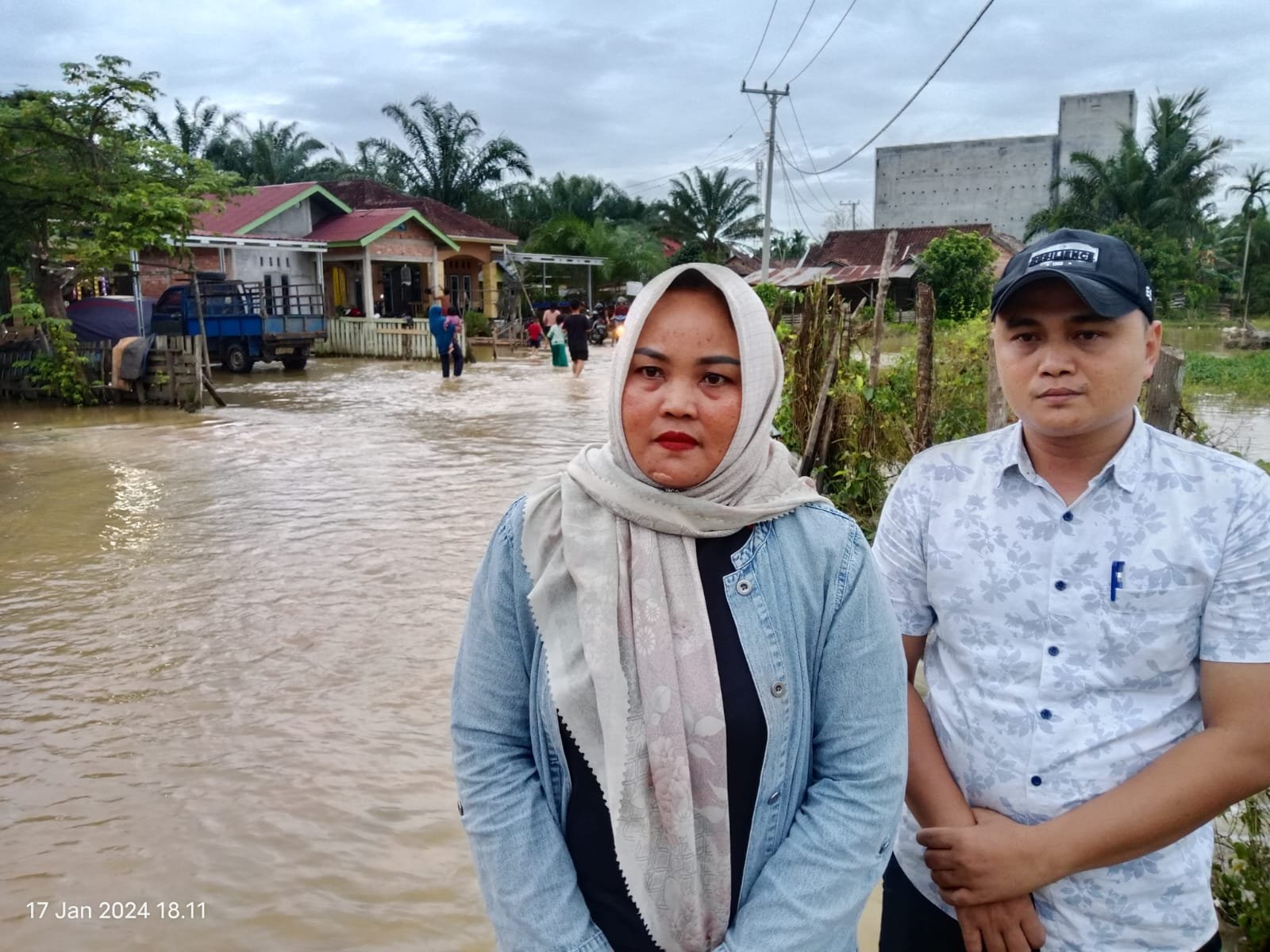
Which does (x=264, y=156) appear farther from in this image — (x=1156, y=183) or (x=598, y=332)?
(x=1156, y=183)

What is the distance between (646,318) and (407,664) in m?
3.88

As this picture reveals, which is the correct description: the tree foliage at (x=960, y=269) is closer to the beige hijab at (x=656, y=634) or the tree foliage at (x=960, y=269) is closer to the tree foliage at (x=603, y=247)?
the tree foliage at (x=603, y=247)

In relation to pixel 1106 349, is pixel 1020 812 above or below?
below

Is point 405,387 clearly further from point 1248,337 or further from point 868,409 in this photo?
point 1248,337

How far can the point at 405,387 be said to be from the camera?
17.7 metres

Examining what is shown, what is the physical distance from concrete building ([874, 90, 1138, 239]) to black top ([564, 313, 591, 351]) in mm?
20836

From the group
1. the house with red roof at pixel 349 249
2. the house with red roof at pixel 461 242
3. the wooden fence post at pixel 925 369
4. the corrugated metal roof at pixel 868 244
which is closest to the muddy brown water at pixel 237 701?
the wooden fence post at pixel 925 369

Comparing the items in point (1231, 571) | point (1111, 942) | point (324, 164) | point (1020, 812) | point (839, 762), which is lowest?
point (1111, 942)

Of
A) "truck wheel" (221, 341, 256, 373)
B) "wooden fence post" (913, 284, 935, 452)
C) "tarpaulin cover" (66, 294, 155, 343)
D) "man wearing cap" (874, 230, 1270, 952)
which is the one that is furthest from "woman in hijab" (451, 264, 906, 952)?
"truck wheel" (221, 341, 256, 373)

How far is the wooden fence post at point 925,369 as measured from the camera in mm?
5277

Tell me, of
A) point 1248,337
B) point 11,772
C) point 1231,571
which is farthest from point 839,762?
point 1248,337

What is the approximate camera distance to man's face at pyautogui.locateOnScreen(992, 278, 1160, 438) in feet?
4.94

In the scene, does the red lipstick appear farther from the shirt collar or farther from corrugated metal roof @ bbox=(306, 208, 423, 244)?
corrugated metal roof @ bbox=(306, 208, 423, 244)

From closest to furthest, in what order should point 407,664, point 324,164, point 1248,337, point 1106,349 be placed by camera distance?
point 1106,349, point 407,664, point 1248,337, point 324,164
